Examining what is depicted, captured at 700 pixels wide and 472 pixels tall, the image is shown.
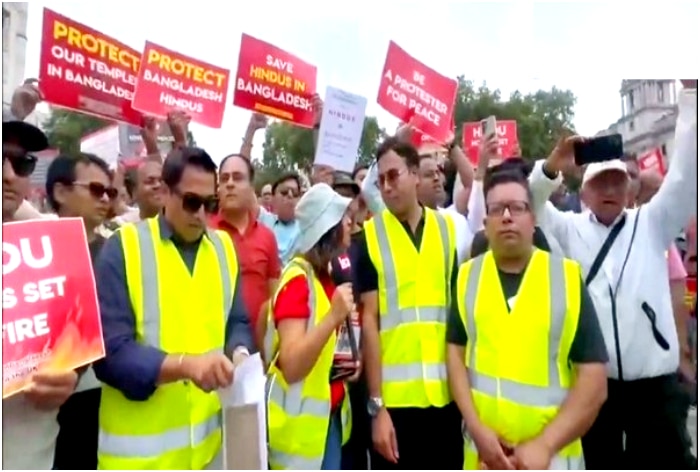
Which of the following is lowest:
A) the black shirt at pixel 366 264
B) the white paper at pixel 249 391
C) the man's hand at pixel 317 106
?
the white paper at pixel 249 391

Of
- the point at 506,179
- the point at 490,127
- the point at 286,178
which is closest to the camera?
the point at 506,179

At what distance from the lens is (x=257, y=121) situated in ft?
18.1

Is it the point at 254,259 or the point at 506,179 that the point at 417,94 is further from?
the point at 506,179

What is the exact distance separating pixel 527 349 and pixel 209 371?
3.79ft

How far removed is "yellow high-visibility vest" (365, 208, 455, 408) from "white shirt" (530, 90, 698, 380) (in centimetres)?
64

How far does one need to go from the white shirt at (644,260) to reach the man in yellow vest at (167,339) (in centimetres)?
166

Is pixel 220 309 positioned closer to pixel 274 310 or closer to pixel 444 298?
pixel 274 310

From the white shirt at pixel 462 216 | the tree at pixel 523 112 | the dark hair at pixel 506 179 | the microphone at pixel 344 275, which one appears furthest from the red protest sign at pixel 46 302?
the tree at pixel 523 112

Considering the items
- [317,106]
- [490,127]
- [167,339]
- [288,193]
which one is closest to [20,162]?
[167,339]

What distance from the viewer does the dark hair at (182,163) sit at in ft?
9.43

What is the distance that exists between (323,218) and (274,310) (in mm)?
435

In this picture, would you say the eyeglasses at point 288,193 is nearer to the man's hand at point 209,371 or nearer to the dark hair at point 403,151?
the dark hair at point 403,151

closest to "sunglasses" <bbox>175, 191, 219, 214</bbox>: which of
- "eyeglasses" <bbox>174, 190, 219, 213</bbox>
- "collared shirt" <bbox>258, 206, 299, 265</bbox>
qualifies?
"eyeglasses" <bbox>174, 190, 219, 213</bbox>

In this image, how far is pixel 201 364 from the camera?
8.30 feet
